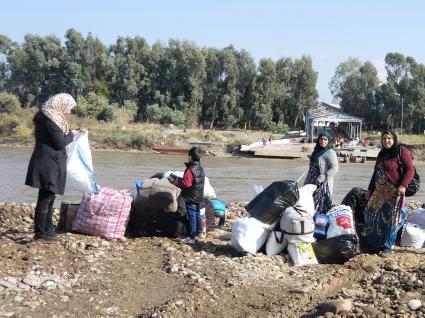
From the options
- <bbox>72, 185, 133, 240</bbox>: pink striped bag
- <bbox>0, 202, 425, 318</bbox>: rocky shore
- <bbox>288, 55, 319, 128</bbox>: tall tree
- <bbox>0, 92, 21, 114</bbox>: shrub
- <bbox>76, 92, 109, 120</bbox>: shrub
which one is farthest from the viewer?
<bbox>288, 55, 319, 128</bbox>: tall tree

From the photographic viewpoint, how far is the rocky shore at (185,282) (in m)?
3.74

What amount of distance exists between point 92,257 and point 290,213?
6.21 feet

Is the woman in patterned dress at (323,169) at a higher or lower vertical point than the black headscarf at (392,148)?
lower

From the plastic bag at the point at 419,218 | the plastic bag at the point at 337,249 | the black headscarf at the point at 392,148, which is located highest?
the black headscarf at the point at 392,148

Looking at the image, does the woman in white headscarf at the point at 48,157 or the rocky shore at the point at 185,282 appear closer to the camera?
the rocky shore at the point at 185,282

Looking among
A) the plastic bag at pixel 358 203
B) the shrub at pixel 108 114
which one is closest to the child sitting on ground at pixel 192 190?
the plastic bag at pixel 358 203

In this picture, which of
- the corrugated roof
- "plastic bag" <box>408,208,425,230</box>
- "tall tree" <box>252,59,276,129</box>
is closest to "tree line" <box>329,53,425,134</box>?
the corrugated roof

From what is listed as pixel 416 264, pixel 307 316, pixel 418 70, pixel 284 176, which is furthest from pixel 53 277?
pixel 418 70

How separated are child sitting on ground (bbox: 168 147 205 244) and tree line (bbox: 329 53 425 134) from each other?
1788 inches

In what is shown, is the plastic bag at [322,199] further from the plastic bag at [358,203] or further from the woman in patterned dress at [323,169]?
the plastic bag at [358,203]

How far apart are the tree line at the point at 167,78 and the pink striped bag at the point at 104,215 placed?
137 ft

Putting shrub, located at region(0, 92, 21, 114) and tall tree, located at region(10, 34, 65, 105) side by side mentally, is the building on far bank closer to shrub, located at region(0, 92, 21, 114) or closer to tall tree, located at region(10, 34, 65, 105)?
tall tree, located at region(10, 34, 65, 105)

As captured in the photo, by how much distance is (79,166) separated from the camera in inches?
209

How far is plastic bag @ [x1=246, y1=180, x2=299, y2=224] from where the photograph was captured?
5.27 m
